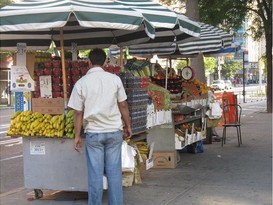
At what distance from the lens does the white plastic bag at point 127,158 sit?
6191 millimetres

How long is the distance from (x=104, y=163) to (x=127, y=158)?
0.76 meters

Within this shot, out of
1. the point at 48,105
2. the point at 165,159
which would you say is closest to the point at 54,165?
the point at 48,105

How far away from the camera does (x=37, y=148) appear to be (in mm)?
6406

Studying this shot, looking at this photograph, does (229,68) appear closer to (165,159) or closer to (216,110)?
(216,110)

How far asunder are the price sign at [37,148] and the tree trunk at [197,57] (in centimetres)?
715

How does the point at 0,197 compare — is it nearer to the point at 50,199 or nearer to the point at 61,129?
the point at 50,199

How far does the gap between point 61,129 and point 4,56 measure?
100 ft

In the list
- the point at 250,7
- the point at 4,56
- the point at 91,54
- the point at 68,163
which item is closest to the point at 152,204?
the point at 68,163

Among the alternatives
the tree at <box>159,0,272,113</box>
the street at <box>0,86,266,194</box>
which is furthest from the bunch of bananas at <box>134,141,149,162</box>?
the tree at <box>159,0,272,113</box>

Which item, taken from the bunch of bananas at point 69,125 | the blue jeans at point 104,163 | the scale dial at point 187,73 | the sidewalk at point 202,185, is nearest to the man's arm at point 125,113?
the blue jeans at point 104,163

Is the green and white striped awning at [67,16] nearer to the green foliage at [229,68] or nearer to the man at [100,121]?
the man at [100,121]

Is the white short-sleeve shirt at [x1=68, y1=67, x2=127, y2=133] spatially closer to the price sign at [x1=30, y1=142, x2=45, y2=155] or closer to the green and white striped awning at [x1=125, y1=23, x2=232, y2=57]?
the price sign at [x1=30, y1=142, x2=45, y2=155]

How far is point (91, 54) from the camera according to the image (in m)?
5.55

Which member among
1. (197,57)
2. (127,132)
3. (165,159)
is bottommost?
(165,159)
